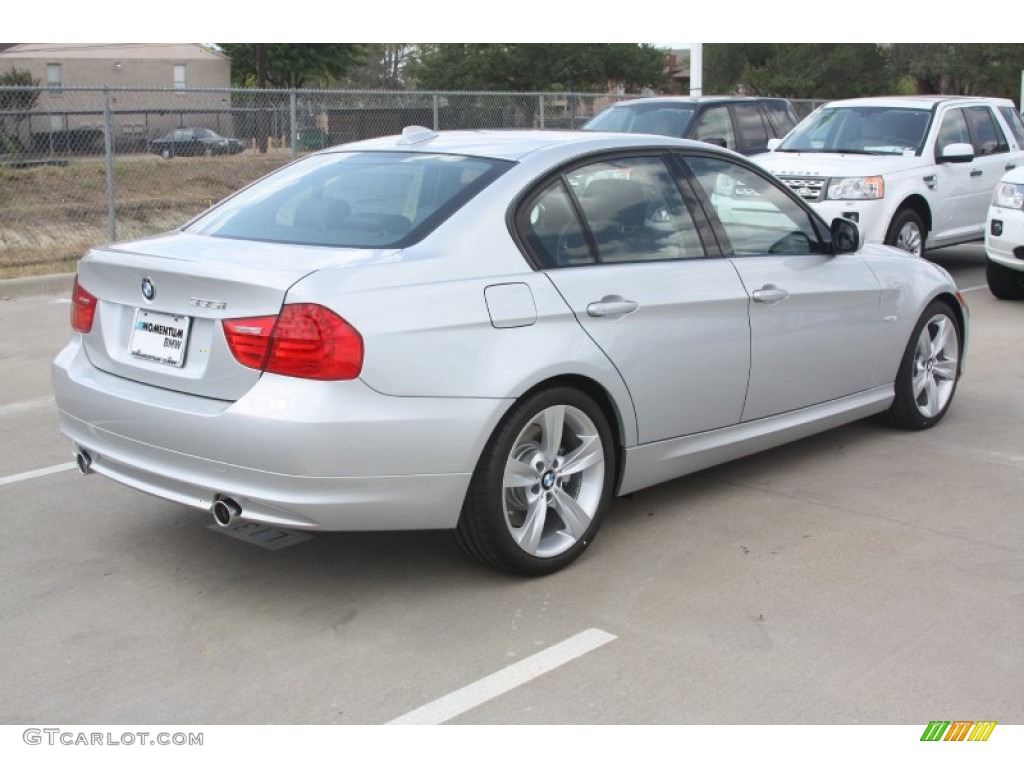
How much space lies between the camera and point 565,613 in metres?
4.33

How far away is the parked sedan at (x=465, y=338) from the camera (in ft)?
13.3

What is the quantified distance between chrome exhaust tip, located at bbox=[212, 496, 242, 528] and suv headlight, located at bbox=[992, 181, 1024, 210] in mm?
8789

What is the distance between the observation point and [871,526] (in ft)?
17.2

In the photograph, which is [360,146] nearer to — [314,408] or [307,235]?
[307,235]

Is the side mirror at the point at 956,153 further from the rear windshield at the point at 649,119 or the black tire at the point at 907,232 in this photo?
the rear windshield at the point at 649,119

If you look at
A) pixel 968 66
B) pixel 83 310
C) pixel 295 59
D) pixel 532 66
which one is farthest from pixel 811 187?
pixel 532 66

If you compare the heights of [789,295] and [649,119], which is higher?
[649,119]

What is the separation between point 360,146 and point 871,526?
274cm

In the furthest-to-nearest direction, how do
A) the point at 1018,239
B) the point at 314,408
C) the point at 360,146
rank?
the point at 1018,239 → the point at 360,146 → the point at 314,408

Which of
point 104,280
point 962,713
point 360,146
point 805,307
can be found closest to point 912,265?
point 805,307

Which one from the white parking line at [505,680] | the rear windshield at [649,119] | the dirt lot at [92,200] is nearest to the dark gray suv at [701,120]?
the rear windshield at [649,119]

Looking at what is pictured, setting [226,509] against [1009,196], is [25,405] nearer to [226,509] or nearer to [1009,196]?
[226,509]

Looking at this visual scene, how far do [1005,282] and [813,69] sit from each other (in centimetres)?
4296

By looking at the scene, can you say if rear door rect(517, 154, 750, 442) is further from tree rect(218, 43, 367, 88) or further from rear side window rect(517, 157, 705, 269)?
tree rect(218, 43, 367, 88)
